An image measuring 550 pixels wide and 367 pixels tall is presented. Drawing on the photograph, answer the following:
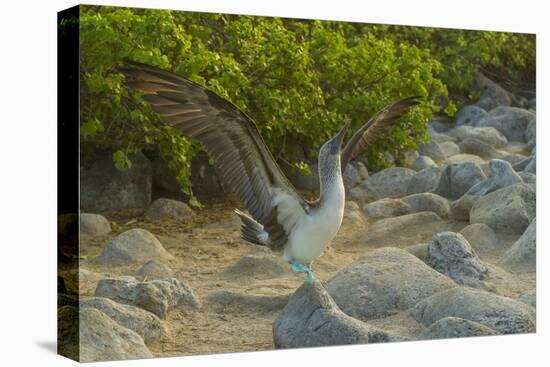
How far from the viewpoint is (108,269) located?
7516mm

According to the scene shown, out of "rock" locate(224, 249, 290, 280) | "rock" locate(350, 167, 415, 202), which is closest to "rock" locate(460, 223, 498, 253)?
"rock" locate(350, 167, 415, 202)

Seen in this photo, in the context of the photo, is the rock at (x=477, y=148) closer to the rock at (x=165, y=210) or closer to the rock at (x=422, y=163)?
the rock at (x=422, y=163)

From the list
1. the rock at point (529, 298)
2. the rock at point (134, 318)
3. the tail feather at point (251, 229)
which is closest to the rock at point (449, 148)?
the rock at point (529, 298)

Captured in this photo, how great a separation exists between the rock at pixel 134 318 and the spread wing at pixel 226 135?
101 cm

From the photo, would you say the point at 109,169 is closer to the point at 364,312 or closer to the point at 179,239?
the point at 179,239

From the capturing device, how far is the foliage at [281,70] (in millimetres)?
7578

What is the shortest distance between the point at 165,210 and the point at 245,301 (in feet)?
3.78

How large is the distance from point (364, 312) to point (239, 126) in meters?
2.01

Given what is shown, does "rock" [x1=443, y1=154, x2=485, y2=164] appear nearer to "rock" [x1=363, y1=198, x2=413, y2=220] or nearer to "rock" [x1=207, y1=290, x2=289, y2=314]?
"rock" [x1=363, y1=198, x2=413, y2=220]

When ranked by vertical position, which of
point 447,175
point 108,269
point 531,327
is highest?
point 447,175

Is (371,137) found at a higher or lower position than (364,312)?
higher

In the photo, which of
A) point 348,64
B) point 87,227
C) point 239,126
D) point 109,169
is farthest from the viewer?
point 348,64

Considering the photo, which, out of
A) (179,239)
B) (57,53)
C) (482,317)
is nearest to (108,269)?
(179,239)

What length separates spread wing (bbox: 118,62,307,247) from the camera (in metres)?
6.44
